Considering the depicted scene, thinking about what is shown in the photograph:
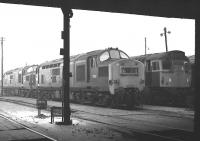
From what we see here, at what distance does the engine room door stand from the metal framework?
1093 centimetres

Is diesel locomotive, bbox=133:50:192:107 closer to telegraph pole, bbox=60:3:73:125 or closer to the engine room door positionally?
the engine room door

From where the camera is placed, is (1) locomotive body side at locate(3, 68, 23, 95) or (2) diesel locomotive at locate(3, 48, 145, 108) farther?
(1) locomotive body side at locate(3, 68, 23, 95)

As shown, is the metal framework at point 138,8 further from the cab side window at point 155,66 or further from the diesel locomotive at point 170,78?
the cab side window at point 155,66

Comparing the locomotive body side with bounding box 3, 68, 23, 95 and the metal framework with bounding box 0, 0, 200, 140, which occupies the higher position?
the metal framework with bounding box 0, 0, 200, 140

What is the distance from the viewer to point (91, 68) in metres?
25.6

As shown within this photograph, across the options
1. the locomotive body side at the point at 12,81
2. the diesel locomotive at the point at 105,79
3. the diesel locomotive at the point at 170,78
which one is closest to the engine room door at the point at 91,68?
the diesel locomotive at the point at 105,79

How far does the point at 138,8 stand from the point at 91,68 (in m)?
13.1

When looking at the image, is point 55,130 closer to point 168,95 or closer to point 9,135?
point 9,135

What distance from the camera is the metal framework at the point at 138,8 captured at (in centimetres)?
1166

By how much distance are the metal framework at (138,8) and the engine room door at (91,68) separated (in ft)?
35.9

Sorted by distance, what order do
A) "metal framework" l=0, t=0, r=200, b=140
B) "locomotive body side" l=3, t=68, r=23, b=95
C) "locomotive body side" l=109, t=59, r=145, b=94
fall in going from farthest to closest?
"locomotive body side" l=3, t=68, r=23, b=95, "locomotive body side" l=109, t=59, r=145, b=94, "metal framework" l=0, t=0, r=200, b=140

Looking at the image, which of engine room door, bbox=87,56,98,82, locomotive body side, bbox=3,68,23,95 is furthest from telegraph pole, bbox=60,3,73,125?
locomotive body side, bbox=3,68,23,95

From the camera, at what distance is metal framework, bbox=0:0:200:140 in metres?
11.7

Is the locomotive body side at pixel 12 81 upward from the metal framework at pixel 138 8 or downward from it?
downward
